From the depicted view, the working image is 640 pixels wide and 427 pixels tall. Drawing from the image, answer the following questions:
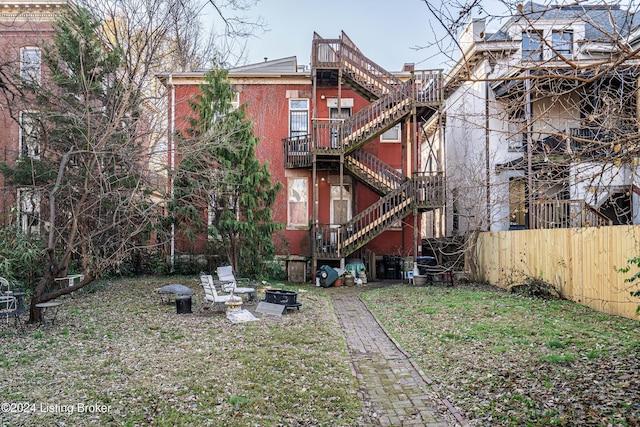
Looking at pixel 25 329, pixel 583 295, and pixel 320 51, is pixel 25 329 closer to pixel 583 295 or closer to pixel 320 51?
pixel 583 295

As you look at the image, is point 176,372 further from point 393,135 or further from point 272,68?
point 272,68

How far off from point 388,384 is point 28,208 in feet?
43.8

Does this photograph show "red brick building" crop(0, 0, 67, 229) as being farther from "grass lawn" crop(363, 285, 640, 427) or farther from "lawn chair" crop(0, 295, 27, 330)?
"grass lawn" crop(363, 285, 640, 427)

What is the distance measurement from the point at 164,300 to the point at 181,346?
494 centimetres

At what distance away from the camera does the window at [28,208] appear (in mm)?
12061

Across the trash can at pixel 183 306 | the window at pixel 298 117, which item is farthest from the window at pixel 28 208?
the window at pixel 298 117

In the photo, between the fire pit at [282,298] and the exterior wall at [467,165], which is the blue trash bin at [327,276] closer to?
the exterior wall at [467,165]

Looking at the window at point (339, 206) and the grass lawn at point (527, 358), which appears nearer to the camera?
the grass lawn at point (527, 358)

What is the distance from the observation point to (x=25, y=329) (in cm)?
799

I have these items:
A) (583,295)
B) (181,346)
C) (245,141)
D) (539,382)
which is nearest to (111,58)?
(245,141)

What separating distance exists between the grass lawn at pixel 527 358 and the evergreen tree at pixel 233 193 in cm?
590

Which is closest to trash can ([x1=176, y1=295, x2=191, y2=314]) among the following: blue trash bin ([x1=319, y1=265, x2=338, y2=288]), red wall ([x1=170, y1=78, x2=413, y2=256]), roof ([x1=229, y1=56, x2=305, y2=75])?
blue trash bin ([x1=319, y1=265, x2=338, y2=288])

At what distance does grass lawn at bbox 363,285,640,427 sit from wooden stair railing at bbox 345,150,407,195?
A: 6884 mm

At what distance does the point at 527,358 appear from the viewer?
A: 239 inches
